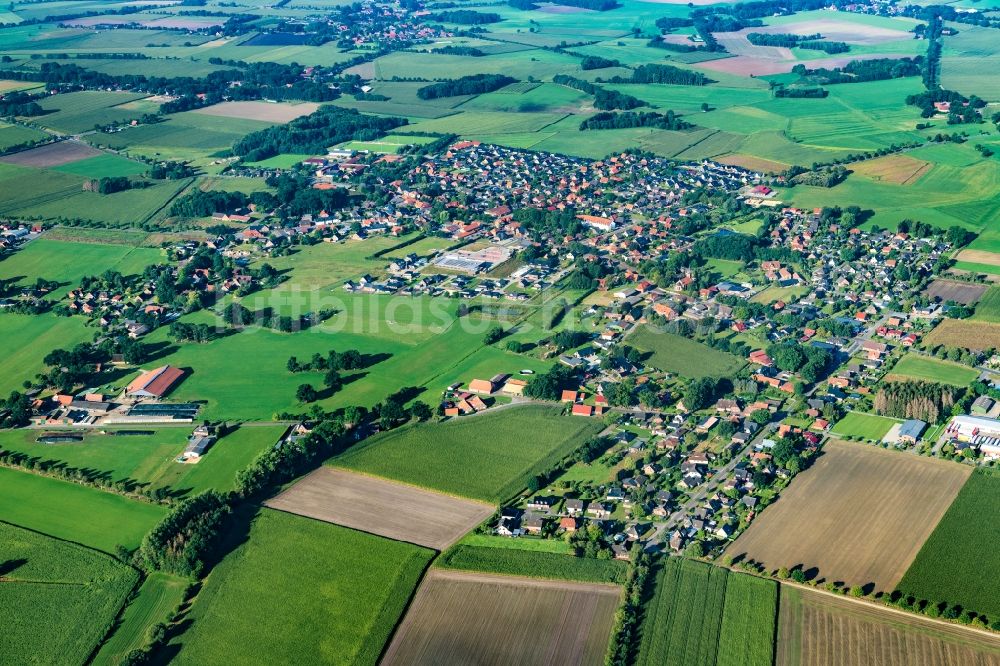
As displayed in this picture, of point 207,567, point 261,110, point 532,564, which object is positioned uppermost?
point 261,110

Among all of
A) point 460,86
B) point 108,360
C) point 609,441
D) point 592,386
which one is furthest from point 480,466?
point 460,86

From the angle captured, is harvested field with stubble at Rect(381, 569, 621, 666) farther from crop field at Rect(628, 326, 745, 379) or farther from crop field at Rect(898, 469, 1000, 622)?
crop field at Rect(628, 326, 745, 379)

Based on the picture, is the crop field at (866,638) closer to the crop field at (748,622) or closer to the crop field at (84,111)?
the crop field at (748,622)

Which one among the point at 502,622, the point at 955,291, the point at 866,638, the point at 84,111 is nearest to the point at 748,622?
the point at 866,638

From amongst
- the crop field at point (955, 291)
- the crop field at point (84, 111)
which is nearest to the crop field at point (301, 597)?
the crop field at point (955, 291)

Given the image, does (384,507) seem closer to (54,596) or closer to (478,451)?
(478,451)

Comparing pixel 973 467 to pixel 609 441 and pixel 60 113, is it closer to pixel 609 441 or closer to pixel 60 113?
pixel 609 441
